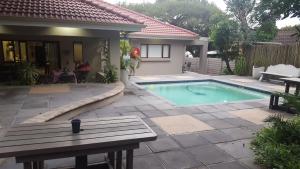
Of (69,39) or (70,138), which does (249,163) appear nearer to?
(70,138)

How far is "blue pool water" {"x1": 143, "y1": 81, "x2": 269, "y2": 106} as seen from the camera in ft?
33.7

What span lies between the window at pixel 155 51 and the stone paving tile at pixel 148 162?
39.1ft

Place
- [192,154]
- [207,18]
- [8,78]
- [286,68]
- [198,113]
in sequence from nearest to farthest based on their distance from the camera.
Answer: [192,154]
[198,113]
[8,78]
[286,68]
[207,18]

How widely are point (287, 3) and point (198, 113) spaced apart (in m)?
4.11

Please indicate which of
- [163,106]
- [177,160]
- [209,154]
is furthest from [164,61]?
[177,160]

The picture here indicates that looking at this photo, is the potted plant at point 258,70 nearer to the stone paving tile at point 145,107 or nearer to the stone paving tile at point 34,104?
Result: the stone paving tile at point 145,107

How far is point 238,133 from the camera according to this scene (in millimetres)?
5242

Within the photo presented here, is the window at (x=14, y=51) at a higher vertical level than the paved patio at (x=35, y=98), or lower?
higher

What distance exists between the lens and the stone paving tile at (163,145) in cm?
429

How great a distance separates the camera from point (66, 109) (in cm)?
578

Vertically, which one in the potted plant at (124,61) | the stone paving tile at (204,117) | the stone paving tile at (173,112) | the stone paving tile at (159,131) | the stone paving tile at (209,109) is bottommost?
the stone paving tile at (159,131)

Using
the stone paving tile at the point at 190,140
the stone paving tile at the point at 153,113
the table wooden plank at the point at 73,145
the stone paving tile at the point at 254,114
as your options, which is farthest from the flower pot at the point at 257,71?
the table wooden plank at the point at 73,145

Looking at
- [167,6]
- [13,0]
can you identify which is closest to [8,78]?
[13,0]

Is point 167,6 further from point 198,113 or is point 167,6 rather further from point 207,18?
point 198,113
